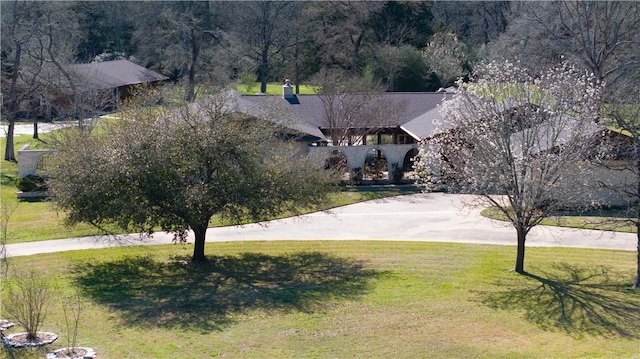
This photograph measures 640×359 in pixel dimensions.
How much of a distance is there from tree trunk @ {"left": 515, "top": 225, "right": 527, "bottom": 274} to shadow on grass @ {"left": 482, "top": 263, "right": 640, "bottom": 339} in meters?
0.29

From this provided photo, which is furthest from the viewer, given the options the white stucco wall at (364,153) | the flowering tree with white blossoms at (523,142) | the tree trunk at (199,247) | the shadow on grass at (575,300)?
the white stucco wall at (364,153)

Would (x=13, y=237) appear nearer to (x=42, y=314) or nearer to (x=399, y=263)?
(x=42, y=314)

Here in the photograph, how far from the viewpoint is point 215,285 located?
19.8 meters

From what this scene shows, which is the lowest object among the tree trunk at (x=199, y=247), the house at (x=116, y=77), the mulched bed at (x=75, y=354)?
the mulched bed at (x=75, y=354)

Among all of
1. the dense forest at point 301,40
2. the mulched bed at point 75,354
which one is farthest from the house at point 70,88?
the mulched bed at point 75,354

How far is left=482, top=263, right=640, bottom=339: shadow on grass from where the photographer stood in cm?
1709

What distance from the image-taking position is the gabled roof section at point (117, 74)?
52.1 metres

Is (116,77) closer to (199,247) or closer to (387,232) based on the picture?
(387,232)

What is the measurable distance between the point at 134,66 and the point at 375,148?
31867 millimetres

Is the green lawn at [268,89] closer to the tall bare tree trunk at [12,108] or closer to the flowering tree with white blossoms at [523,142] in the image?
the tall bare tree trunk at [12,108]

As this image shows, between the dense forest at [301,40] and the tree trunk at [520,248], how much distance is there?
1096 inches

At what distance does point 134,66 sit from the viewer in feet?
200

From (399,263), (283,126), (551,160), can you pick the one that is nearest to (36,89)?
(283,126)

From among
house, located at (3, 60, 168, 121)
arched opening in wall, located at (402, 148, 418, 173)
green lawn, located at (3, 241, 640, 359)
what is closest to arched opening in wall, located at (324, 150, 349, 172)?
arched opening in wall, located at (402, 148, 418, 173)
